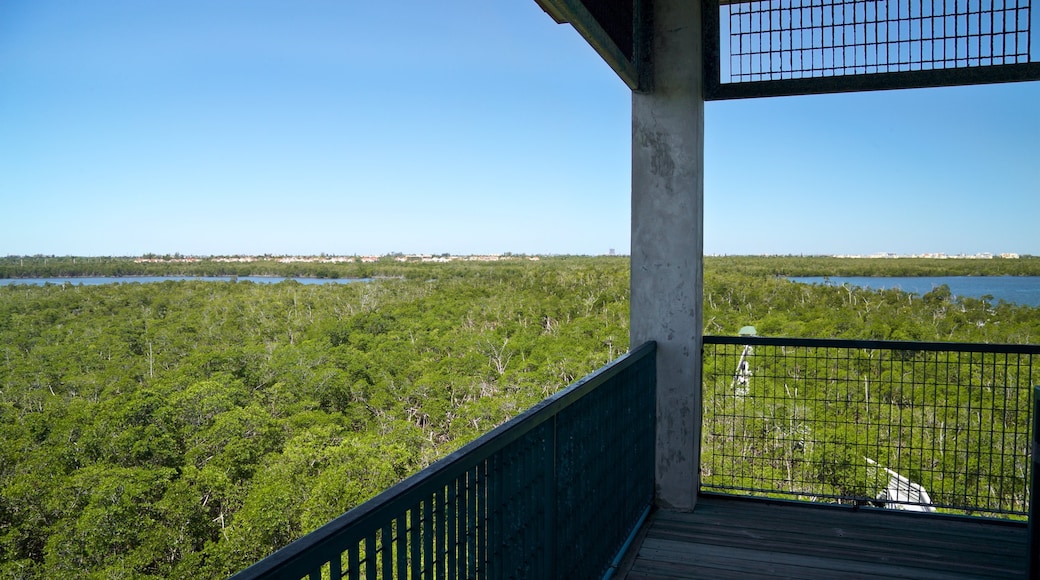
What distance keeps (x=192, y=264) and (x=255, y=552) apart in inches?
1386

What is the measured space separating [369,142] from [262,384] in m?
31.8

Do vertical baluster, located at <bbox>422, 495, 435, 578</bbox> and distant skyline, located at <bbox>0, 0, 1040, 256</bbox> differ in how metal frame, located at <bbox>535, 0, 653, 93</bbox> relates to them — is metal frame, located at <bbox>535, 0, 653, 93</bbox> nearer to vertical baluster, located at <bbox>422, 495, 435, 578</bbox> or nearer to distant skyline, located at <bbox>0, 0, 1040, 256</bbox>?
vertical baluster, located at <bbox>422, 495, 435, 578</bbox>

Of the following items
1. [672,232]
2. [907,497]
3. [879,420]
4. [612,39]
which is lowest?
[907,497]

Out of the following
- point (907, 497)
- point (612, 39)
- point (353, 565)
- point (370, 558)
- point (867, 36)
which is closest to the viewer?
point (353, 565)

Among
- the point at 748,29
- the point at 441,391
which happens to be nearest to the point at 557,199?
the point at 441,391

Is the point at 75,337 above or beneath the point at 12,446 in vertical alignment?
above

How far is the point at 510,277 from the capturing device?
236ft

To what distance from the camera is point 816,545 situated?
3068mm

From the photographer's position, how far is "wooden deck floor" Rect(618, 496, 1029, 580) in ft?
9.13

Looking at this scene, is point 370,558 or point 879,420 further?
point 879,420

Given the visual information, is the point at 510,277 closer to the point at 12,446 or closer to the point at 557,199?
the point at 557,199

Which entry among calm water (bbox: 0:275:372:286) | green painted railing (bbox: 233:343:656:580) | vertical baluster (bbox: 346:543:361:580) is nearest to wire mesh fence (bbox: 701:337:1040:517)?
green painted railing (bbox: 233:343:656:580)

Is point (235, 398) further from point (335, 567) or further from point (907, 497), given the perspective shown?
point (335, 567)

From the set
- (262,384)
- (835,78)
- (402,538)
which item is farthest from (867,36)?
(262,384)
